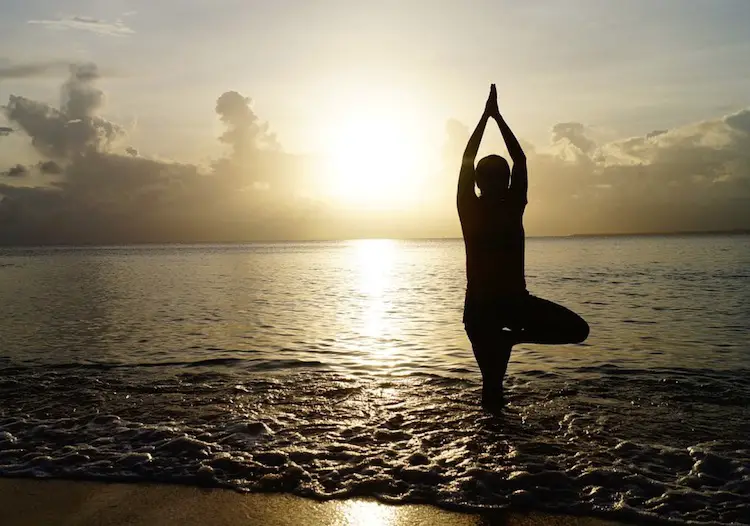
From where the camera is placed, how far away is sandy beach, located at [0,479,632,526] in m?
4.82

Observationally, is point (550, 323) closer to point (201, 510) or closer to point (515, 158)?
point (515, 158)

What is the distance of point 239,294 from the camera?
31766mm

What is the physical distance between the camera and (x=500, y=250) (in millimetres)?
6969

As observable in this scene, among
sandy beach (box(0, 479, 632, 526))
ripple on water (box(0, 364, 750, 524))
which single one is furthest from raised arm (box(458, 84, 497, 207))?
sandy beach (box(0, 479, 632, 526))

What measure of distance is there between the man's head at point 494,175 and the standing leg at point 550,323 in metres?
1.44

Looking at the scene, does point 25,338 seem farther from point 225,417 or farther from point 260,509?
point 260,509

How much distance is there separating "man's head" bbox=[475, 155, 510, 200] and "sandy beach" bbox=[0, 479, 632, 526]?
3.79 meters

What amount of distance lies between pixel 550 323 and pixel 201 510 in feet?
14.5

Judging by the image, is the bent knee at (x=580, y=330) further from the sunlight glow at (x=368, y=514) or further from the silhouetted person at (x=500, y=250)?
the sunlight glow at (x=368, y=514)

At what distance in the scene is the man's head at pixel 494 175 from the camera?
695 centimetres

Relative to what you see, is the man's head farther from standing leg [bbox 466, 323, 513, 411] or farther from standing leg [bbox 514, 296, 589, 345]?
standing leg [bbox 466, 323, 513, 411]

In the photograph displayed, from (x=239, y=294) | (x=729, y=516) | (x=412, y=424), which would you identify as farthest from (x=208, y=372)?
(x=239, y=294)

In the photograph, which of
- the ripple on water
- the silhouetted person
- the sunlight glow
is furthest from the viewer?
the silhouetted person

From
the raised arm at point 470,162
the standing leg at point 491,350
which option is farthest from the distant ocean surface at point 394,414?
the raised arm at point 470,162
